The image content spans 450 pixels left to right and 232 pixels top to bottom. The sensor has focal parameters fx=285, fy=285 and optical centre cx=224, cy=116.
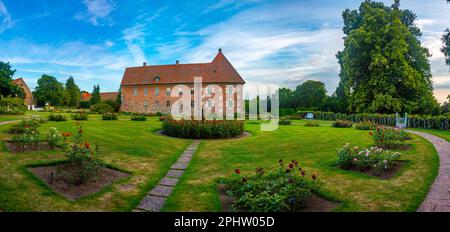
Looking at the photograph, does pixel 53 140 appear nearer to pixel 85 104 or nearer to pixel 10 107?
pixel 10 107

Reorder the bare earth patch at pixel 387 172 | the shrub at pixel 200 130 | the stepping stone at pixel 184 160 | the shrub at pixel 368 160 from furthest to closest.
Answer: the shrub at pixel 200 130
the stepping stone at pixel 184 160
the shrub at pixel 368 160
the bare earth patch at pixel 387 172

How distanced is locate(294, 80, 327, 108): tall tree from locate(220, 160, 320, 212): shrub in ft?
147

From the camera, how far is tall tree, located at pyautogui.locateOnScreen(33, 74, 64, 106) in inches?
2221

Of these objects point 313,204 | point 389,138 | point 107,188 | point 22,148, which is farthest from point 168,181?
point 389,138

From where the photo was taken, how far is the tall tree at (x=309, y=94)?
50531 millimetres

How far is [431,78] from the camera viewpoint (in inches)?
1198

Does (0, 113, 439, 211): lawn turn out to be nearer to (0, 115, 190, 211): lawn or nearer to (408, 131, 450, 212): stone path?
(0, 115, 190, 211): lawn

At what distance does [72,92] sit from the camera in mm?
63062

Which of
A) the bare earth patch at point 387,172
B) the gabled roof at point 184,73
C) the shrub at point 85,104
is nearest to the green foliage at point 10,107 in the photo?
the gabled roof at point 184,73

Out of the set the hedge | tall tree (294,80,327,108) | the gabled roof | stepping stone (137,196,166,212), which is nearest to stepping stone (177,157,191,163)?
stepping stone (137,196,166,212)

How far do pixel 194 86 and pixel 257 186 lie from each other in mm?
41064

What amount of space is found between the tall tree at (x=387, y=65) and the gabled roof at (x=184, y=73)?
1836 centimetres

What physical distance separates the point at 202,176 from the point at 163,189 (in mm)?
1502

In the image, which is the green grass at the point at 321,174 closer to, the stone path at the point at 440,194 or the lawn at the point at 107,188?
the stone path at the point at 440,194
